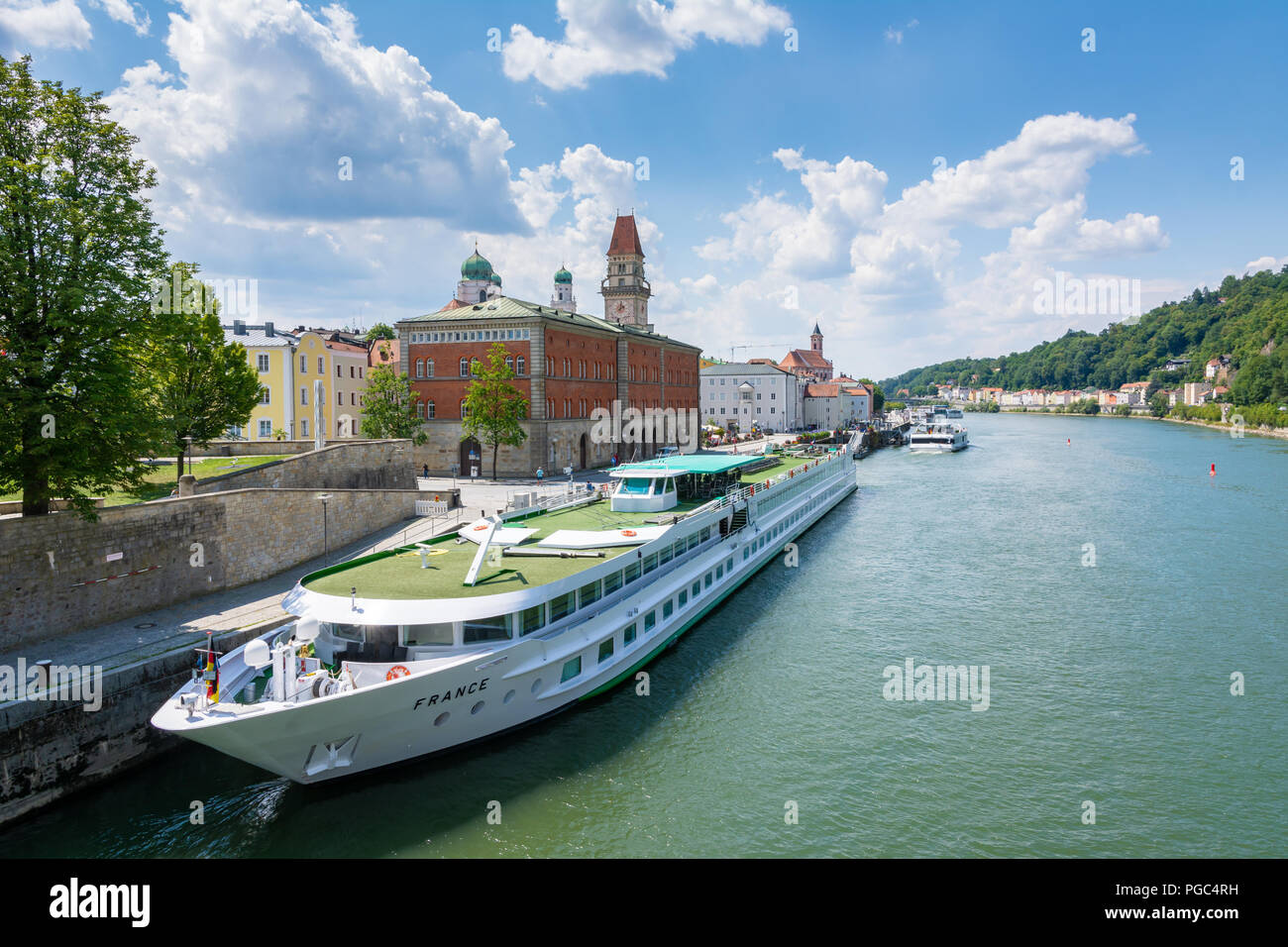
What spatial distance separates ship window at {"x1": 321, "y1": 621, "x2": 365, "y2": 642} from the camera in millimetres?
15562

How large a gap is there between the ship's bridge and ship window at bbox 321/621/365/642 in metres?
12.9

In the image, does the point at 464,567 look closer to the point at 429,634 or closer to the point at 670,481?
the point at 429,634

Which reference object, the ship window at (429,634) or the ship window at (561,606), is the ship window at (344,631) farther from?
the ship window at (561,606)

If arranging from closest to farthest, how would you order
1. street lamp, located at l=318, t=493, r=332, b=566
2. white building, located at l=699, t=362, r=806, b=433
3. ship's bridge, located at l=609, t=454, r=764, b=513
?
street lamp, located at l=318, t=493, r=332, b=566
ship's bridge, located at l=609, t=454, r=764, b=513
white building, located at l=699, t=362, r=806, b=433

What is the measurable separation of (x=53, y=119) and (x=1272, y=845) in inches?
1135

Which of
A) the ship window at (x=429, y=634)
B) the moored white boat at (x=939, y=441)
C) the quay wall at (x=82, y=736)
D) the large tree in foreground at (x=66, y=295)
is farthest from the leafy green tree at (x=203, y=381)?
the moored white boat at (x=939, y=441)

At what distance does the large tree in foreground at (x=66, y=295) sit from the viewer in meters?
16.7

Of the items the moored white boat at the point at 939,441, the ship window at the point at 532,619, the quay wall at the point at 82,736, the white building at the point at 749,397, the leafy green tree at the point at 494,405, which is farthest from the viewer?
the white building at the point at 749,397

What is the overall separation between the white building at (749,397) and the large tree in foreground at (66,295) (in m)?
112

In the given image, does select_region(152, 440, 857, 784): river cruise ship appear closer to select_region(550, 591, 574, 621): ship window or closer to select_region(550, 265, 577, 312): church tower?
select_region(550, 591, 574, 621): ship window

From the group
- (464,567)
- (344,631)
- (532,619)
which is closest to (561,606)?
(532,619)

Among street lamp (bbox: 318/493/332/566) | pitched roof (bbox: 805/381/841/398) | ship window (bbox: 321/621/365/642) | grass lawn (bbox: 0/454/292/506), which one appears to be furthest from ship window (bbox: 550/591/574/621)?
pitched roof (bbox: 805/381/841/398)

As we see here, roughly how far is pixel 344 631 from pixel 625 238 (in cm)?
8451
